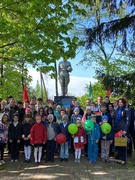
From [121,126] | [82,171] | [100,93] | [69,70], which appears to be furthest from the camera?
[100,93]

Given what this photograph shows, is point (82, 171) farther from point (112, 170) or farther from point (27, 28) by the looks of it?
point (27, 28)

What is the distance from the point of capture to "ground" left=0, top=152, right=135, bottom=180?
7.40m

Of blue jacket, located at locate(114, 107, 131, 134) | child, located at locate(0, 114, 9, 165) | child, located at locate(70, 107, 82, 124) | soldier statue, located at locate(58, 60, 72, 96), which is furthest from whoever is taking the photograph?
soldier statue, located at locate(58, 60, 72, 96)

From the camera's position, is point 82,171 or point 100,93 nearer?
point 82,171

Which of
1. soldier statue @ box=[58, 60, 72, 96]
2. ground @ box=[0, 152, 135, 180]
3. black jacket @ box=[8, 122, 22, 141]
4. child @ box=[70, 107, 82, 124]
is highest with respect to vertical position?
soldier statue @ box=[58, 60, 72, 96]

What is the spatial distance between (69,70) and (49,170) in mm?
9787

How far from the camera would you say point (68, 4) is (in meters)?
10.6

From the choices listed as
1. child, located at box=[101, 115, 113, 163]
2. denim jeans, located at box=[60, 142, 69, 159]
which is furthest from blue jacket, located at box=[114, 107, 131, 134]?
denim jeans, located at box=[60, 142, 69, 159]

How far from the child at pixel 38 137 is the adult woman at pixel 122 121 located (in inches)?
92.0

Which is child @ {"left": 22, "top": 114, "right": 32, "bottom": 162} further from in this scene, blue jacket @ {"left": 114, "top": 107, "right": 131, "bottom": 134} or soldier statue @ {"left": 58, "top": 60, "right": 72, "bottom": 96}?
soldier statue @ {"left": 58, "top": 60, "right": 72, "bottom": 96}

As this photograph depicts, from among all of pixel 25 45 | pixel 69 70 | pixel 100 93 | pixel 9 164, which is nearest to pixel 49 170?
pixel 9 164

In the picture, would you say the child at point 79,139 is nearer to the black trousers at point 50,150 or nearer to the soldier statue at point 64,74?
the black trousers at point 50,150

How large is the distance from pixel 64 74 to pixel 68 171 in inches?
383

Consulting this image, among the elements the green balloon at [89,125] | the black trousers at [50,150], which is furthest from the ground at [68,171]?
the green balloon at [89,125]
